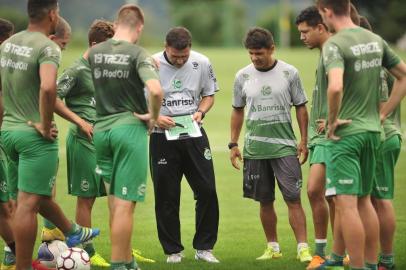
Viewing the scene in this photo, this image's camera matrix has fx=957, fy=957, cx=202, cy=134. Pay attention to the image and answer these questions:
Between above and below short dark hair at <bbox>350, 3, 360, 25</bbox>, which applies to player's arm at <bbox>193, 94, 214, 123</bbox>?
Answer: below

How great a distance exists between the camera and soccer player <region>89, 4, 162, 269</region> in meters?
8.86

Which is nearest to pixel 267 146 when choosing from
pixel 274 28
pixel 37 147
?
pixel 37 147

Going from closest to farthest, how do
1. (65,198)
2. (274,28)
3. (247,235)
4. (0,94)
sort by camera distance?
(0,94), (247,235), (65,198), (274,28)

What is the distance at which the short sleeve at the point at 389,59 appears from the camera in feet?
29.1

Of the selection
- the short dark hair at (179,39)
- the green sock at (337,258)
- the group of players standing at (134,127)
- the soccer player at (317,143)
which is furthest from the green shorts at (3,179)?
the green sock at (337,258)

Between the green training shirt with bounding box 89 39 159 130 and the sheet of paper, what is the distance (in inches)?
57.7

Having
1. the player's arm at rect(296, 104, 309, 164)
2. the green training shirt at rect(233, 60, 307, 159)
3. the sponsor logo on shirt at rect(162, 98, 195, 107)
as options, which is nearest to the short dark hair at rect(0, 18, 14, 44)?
the sponsor logo on shirt at rect(162, 98, 195, 107)

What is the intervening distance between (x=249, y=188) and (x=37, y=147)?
2792 millimetres

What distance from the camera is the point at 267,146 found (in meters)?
10.6

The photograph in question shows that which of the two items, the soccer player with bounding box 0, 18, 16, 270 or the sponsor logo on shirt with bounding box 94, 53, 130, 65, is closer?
the sponsor logo on shirt with bounding box 94, 53, 130, 65

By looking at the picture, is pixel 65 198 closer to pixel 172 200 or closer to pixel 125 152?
pixel 172 200

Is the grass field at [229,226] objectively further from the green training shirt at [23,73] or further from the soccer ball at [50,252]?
the green training shirt at [23,73]

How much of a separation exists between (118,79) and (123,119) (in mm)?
379

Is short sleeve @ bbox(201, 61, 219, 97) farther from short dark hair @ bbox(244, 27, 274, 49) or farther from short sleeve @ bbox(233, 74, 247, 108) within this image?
short dark hair @ bbox(244, 27, 274, 49)
